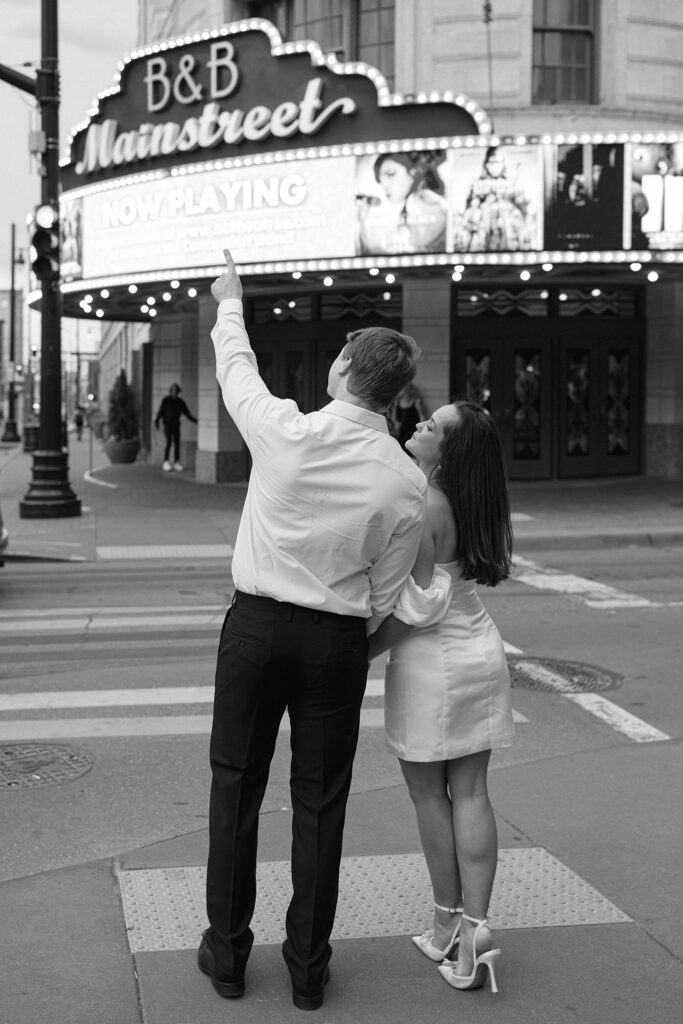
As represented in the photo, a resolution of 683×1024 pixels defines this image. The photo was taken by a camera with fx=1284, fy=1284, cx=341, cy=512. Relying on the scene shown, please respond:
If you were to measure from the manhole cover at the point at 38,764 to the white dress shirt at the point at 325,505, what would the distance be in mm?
2663

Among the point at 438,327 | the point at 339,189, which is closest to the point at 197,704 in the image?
the point at 339,189

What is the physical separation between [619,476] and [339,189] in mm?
8172

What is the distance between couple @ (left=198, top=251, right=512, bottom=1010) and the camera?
3.56m

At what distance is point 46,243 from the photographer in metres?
17.2

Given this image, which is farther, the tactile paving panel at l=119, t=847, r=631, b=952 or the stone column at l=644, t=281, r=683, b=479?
the stone column at l=644, t=281, r=683, b=479

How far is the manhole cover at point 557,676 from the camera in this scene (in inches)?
308

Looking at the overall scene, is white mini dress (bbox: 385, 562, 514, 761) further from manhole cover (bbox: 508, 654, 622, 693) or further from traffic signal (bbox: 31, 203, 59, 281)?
traffic signal (bbox: 31, 203, 59, 281)

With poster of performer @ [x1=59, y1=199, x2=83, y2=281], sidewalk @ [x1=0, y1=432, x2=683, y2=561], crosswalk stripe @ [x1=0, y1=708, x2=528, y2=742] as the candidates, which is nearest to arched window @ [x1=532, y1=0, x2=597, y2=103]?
sidewalk @ [x1=0, y1=432, x2=683, y2=561]

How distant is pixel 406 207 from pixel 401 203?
3.9 inches

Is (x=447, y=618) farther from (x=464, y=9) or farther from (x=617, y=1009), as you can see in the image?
(x=464, y=9)

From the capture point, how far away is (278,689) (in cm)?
360

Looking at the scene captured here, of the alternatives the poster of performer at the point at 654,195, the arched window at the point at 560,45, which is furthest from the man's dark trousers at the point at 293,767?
the arched window at the point at 560,45

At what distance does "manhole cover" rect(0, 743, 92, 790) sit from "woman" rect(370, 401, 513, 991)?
2.55 meters

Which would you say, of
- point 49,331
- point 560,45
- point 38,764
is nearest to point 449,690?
point 38,764
